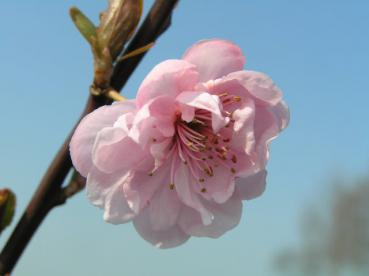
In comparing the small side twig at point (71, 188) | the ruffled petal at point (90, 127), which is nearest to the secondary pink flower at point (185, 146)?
the ruffled petal at point (90, 127)

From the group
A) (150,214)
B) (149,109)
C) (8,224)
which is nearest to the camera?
(149,109)

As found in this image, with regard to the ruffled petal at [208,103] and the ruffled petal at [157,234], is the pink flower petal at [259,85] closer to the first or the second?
the ruffled petal at [208,103]

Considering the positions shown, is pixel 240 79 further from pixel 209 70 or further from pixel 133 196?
pixel 133 196

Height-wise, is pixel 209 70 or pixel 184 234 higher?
pixel 209 70

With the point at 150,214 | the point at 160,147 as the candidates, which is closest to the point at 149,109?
the point at 160,147

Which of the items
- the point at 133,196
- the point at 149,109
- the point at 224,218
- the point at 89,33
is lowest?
the point at 224,218

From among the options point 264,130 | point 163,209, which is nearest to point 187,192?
point 163,209

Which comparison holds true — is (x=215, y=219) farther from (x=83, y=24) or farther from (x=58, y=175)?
(x=83, y=24)
